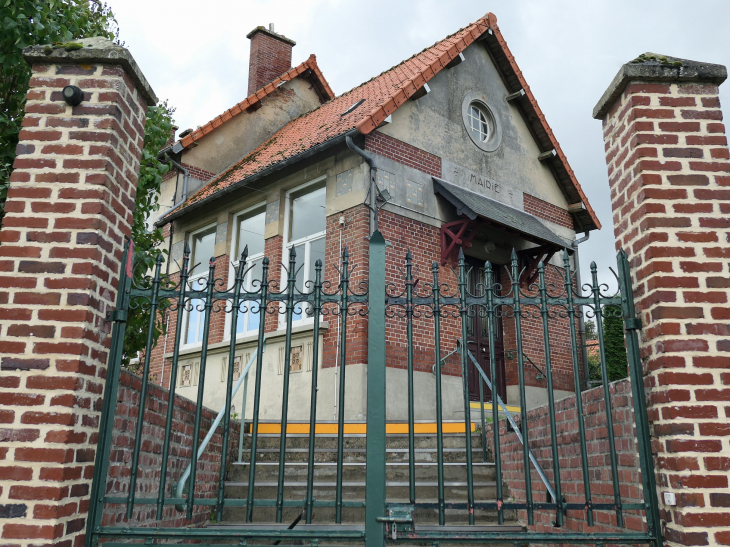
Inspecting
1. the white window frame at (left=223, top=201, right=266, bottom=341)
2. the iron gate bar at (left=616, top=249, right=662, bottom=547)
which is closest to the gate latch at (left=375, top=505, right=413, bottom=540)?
the iron gate bar at (left=616, top=249, right=662, bottom=547)

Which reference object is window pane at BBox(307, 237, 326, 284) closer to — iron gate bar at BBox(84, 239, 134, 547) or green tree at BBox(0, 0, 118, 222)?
green tree at BBox(0, 0, 118, 222)

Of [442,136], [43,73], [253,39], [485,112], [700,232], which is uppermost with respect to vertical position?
[253,39]

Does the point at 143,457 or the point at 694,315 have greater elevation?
the point at 694,315

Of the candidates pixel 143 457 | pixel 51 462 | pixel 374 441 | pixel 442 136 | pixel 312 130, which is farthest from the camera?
pixel 312 130

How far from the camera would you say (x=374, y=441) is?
130 inches

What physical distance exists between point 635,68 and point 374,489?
290 centimetres

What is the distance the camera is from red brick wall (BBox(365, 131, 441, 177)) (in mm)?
9961

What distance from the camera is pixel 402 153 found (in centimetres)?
1035

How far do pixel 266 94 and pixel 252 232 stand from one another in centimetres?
430

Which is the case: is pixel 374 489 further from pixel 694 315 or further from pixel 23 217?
pixel 23 217

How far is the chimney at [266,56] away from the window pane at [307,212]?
223 inches

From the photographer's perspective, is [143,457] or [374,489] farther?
[143,457]

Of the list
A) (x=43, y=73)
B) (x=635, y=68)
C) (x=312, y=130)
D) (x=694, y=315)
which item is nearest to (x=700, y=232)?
(x=694, y=315)

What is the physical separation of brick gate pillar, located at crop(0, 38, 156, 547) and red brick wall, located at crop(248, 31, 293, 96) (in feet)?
40.9
